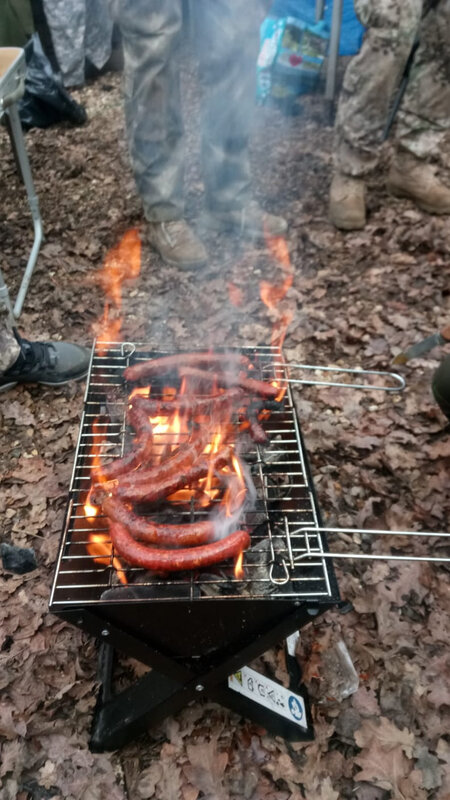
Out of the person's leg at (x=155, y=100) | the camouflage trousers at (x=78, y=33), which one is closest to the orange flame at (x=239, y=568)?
the person's leg at (x=155, y=100)

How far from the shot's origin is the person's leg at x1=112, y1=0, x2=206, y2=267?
4.21 meters

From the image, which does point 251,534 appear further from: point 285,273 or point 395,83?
point 395,83

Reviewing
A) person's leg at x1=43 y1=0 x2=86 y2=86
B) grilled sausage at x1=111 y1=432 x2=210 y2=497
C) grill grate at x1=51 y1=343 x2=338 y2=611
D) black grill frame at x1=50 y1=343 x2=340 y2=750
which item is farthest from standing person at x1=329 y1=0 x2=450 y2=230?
person's leg at x1=43 y1=0 x2=86 y2=86

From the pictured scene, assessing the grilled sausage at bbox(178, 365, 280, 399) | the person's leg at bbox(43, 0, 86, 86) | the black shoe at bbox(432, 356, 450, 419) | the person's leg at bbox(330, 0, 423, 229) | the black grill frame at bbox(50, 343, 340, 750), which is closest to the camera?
the black grill frame at bbox(50, 343, 340, 750)

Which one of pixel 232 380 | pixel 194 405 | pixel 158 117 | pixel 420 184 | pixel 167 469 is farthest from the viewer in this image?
pixel 420 184

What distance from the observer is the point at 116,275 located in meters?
5.46

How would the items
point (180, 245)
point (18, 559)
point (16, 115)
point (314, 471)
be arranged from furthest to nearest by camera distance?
point (180, 245) < point (16, 115) < point (314, 471) < point (18, 559)

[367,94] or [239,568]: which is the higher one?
[367,94]

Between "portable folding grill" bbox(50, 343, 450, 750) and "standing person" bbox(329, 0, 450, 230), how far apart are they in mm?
3826

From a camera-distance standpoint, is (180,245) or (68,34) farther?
(68,34)

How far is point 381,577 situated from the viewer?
3.18 meters

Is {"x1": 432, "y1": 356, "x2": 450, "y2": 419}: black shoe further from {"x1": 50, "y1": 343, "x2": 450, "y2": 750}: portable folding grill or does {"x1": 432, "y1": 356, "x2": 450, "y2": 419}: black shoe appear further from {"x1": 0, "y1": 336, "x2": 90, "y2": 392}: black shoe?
{"x1": 0, "y1": 336, "x2": 90, "y2": 392}: black shoe

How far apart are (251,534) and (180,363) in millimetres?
1042

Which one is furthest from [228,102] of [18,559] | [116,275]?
[18,559]
